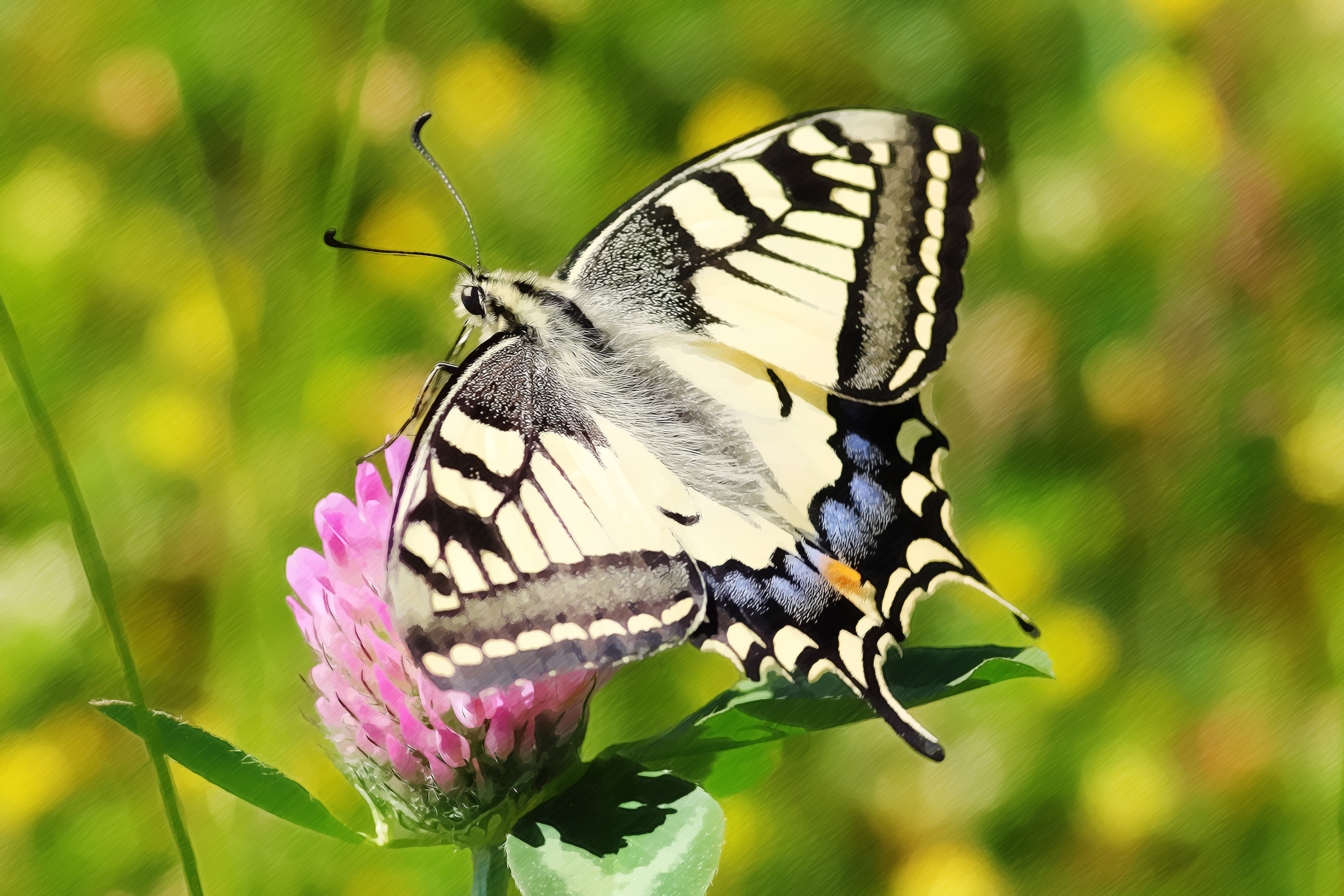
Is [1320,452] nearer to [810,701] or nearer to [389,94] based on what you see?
[810,701]

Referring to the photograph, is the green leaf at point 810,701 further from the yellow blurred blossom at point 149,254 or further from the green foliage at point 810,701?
the yellow blurred blossom at point 149,254

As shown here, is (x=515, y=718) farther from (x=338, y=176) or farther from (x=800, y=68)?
(x=800, y=68)

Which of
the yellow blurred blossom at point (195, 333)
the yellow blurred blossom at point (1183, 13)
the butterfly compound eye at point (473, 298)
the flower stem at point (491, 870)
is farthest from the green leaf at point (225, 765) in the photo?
the yellow blurred blossom at point (1183, 13)

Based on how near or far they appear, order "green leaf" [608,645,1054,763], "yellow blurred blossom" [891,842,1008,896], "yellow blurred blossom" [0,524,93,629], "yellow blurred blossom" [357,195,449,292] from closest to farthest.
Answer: "green leaf" [608,645,1054,763] → "yellow blurred blossom" [891,842,1008,896] → "yellow blurred blossom" [0,524,93,629] → "yellow blurred blossom" [357,195,449,292]

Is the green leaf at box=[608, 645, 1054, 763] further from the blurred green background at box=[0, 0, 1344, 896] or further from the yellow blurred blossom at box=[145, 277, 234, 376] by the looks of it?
the yellow blurred blossom at box=[145, 277, 234, 376]

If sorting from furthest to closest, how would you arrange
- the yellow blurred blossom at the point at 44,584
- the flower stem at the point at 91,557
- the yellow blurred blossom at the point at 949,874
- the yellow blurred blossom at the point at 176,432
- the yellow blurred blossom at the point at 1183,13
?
the yellow blurred blossom at the point at 1183,13
the yellow blurred blossom at the point at 176,432
the yellow blurred blossom at the point at 44,584
the yellow blurred blossom at the point at 949,874
the flower stem at the point at 91,557

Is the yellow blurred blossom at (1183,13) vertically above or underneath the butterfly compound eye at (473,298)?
above

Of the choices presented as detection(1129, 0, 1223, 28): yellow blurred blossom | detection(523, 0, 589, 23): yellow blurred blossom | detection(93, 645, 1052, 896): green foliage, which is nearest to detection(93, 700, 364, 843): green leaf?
detection(93, 645, 1052, 896): green foliage
